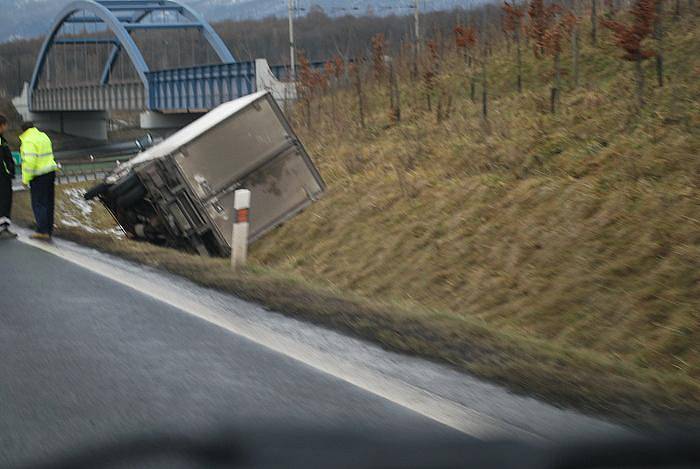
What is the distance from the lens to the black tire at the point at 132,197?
728 inches

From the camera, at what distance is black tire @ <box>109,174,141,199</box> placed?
18578 mm

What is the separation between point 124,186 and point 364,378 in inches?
507

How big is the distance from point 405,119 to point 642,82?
8.16m

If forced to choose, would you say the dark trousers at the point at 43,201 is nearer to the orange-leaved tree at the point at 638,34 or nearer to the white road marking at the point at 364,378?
the white road marking at the point at 364,378

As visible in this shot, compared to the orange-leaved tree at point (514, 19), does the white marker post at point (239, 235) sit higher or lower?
lower

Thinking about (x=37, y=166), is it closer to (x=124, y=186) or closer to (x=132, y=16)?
(x=124, y=186)

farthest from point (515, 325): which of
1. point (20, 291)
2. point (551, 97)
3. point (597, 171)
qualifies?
point (551, 97)

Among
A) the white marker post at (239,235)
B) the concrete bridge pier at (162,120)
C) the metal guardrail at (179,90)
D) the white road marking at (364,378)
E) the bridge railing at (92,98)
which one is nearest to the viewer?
the white road marking at (364,378)

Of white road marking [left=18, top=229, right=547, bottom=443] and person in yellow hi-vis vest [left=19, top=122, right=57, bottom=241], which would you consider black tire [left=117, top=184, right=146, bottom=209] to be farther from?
white road marking [left=18, top=229, right=547, bottom=443]

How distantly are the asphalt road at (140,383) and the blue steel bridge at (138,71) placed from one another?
25.9m

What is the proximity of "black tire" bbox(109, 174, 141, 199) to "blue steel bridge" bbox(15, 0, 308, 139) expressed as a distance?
1575 centimetres

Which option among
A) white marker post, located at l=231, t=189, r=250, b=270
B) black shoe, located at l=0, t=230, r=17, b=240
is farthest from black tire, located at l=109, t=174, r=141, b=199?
white marker post, located at l=231, t=189, r=250, b=270

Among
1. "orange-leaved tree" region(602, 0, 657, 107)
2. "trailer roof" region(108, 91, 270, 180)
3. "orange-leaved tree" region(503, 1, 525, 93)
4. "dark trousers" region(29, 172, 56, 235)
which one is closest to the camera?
"dark trousers" region(29, 172, 56, 235)

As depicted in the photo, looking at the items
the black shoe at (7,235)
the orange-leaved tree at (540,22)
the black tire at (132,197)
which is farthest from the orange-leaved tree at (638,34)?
the black shoe at (7,235)
